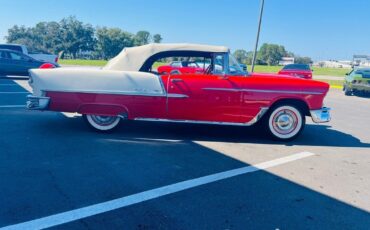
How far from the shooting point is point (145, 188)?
3.45 metres

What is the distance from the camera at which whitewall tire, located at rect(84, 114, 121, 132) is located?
18.4 ft

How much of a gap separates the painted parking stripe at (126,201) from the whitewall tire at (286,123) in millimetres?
1358

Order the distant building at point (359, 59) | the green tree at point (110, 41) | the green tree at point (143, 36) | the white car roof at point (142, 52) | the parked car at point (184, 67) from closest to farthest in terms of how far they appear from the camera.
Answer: the white car roof at point (142, 52)
the parked car at point (184, 67)
the distant building at point (359, 59)
the green tree at point (110, 41)
the green tree at point (143, 36)

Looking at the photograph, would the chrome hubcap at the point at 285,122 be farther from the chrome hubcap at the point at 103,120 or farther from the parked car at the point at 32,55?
the parked car at the point at 32,55

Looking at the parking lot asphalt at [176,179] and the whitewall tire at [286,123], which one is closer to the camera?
the parking lot asphalt at [176,179]

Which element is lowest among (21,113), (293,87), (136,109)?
(21,113)

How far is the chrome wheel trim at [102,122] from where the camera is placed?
560 cm

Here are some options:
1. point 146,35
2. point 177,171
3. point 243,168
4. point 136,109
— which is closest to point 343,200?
point 243,168

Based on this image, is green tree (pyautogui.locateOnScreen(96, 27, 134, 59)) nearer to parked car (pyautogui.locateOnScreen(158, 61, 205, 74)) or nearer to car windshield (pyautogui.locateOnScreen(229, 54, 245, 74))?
parked car (pyautogui.locateOnScreen(158, 61, 205, 74))

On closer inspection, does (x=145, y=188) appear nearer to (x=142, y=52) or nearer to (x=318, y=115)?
(x=142, y=52)

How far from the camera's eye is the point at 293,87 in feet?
18.1

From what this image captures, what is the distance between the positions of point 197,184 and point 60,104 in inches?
122

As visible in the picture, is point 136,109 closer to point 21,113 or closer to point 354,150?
point 21,113

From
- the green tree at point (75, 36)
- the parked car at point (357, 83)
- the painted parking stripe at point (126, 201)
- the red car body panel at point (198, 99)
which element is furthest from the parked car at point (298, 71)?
the green tree at point (75, 36)
